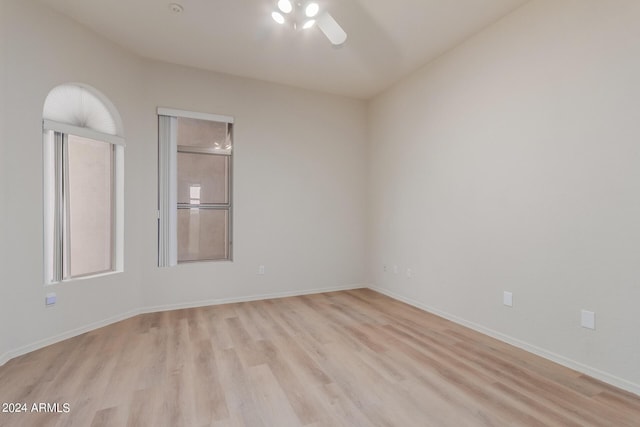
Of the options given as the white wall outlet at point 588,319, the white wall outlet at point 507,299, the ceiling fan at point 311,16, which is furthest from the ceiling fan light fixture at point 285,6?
the white wall outlet at point 588,319

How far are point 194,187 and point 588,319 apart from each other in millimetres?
4216

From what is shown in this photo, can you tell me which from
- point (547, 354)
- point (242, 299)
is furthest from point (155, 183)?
point (547, 354)

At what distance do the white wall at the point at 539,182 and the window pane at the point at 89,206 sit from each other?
12.0 ft

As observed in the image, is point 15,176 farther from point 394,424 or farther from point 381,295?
point 381,295

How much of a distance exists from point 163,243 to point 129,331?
106 centimetres

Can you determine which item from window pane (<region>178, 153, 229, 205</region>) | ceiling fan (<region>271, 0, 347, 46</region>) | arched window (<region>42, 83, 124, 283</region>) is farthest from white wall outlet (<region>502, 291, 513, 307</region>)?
arched window (<region>42, 83, 124, 283</region>)

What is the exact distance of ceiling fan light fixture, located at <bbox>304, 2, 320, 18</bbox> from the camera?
2.33 meters

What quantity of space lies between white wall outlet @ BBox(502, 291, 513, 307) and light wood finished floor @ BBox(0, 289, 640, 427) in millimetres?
387

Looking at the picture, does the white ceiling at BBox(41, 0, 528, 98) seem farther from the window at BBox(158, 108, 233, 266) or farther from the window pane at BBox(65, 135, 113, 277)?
the window pane at BBox(65, 135, 113, 277)

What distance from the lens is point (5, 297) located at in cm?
239

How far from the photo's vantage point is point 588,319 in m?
2.26

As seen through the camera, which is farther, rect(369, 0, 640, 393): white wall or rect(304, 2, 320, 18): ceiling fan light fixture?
rect(304, 2, 320, 18): ceiling fan light fixture

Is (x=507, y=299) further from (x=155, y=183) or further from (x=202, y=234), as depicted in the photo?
(x=155, y=183)

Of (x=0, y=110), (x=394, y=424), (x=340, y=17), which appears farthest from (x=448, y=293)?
(x=0, y=110)
